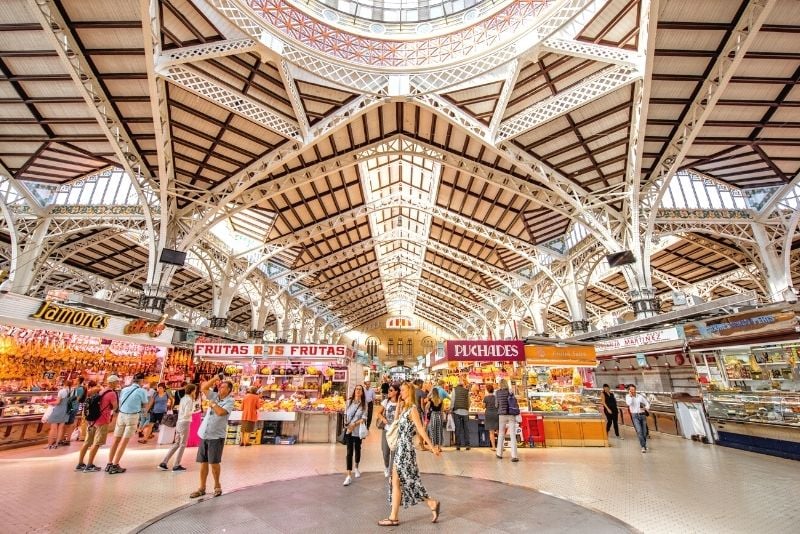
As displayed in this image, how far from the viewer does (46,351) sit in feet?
31.6

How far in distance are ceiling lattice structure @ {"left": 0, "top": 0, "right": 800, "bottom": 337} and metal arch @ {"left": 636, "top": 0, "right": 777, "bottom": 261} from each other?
54mm

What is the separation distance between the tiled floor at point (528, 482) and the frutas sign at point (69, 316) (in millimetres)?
3241

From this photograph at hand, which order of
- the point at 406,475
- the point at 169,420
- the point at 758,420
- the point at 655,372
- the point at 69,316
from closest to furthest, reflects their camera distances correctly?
the point at 406,475
the point at 758,420
the point at 169,420
the point at 69,316
the point at 655,372

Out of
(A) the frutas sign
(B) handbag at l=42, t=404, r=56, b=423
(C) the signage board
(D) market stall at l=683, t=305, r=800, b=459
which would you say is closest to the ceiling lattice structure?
(C) the signage board

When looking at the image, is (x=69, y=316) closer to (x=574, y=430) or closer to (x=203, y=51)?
(x=203, y=51)

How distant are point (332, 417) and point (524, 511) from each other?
7.17 m

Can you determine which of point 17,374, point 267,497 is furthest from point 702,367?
point 17,374

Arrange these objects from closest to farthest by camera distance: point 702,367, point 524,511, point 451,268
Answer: point 524,511
point 702,367
point 451,268

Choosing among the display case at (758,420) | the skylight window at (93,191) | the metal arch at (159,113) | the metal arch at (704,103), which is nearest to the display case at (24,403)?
the metal arch at (159,113)

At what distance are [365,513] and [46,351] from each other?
10737 millimetres

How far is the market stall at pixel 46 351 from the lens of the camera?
8.54 meters

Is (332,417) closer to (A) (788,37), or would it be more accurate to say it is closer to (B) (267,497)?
(B) (267,497)

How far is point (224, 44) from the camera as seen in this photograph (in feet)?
31.2

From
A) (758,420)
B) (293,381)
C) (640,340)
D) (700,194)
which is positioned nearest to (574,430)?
(758,420)
